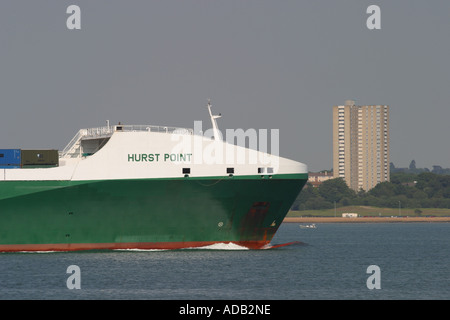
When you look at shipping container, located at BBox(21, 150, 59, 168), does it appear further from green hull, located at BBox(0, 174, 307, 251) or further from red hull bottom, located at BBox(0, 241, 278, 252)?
red hull bottom, located at BBox(0, 241, 278, 252)

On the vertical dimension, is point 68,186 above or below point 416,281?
above

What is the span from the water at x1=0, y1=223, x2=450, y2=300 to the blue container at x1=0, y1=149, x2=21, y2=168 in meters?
6.33

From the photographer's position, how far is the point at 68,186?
180 ft

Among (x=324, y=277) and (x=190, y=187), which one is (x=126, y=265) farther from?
(x=324, y=277)

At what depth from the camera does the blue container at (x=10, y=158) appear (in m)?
57.0

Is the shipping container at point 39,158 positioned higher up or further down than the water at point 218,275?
higher up

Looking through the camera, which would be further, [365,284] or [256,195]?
[256,195]

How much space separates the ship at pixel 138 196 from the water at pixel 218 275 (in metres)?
1.08

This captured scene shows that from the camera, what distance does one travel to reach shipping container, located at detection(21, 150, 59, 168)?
58031 millimetres

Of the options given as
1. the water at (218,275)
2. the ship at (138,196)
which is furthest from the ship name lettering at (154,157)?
the water at (218,275)

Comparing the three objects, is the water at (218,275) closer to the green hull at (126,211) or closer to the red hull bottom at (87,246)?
the red hull bottom at (87,246)
